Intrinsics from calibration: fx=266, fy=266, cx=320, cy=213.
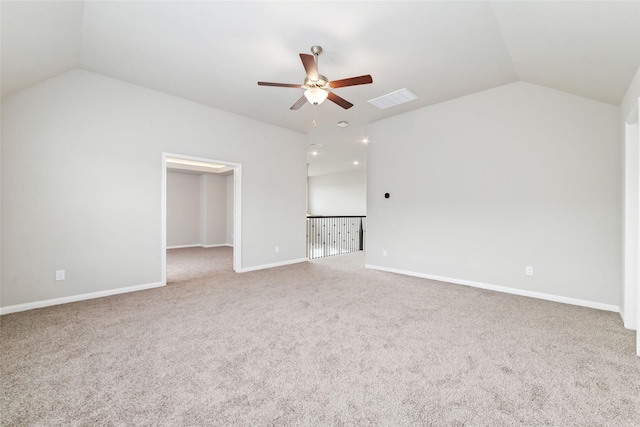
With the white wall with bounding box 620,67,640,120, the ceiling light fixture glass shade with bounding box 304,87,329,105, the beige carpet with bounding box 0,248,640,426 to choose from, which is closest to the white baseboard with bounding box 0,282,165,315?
the beige carpet with bounding box 0,248,640,426

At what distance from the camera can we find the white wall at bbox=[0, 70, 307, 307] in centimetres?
312

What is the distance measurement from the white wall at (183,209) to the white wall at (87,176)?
4791mm

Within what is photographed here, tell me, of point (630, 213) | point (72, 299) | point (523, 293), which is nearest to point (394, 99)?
point (630, 213)

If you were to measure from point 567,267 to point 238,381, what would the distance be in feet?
13.5

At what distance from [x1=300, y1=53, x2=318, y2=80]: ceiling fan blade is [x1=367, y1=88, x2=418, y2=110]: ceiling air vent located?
6.07 ft

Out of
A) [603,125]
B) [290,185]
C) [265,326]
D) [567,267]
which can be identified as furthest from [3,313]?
[603,125]

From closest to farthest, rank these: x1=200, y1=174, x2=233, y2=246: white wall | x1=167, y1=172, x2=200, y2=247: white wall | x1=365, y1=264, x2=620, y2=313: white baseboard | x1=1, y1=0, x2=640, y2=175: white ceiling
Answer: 1. x1=1, y1=0, x2=640, y2=175: white ceiling
2. x1=365, y1=264, x2=620, y2=313: white baseboard
3. x1=167, y1=172, x2=200, y2=247: white wall
4. x1=200, y1=174, x2=233, y2=246: white wall

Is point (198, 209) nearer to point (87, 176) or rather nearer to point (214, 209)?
point (214, 209)

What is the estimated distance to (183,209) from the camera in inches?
348

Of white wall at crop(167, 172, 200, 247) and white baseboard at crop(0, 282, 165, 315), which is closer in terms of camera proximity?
white baseboard at crop(0, 282, 165, 315)

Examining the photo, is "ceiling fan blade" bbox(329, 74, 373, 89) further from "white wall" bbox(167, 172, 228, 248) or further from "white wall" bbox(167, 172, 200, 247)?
"white wall" bbox(167, 172, 200, 247)

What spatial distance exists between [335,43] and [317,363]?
3096 mm

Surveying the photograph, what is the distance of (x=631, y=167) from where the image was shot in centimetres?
276

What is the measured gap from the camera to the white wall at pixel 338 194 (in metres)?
11.1
